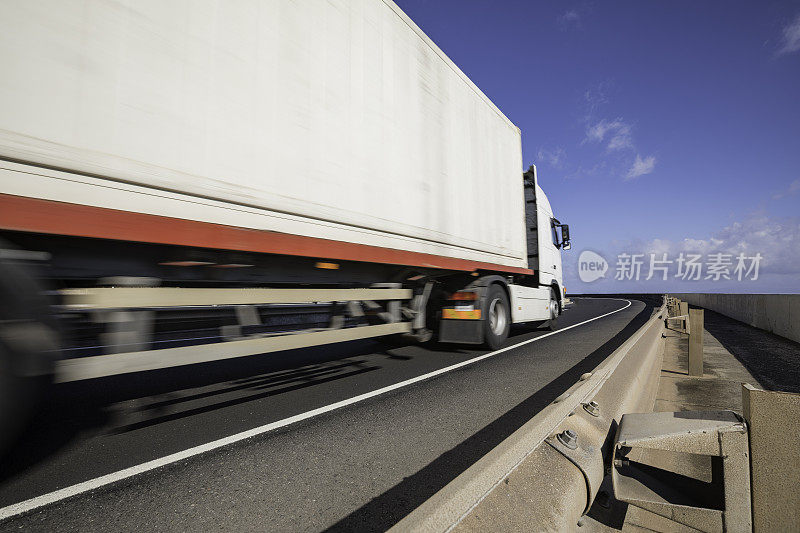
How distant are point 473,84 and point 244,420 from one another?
19.8 ft

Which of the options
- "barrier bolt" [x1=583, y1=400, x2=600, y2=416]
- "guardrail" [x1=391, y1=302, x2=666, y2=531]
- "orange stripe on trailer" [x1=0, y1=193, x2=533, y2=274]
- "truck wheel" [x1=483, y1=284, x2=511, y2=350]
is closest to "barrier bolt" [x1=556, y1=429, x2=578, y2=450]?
"guardrail" [x1=391, y1=302, x2=666, y2=531]

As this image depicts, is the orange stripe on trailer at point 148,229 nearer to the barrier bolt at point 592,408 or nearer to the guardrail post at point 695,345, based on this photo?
the barrier bolt at point 592,408

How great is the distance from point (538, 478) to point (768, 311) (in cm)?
1389

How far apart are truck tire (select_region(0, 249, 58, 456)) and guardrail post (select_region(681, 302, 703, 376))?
6944mm

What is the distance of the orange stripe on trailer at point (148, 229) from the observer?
6.57 feet

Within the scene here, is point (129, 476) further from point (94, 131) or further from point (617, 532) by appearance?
point (617, 532)

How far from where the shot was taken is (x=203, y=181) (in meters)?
2.74

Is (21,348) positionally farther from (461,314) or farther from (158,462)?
(461,314)

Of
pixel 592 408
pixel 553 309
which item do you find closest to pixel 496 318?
pixel 553 309

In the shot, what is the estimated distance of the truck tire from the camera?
2154 millimetres

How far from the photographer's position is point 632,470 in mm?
1777

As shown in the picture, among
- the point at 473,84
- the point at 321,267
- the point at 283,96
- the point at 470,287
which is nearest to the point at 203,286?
the point at 321,267

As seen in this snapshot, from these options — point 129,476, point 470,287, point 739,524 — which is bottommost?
point 129,476

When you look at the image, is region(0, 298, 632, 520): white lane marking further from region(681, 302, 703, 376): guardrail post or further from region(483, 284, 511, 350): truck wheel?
region(681, 302, 703, 376): guardrail post
